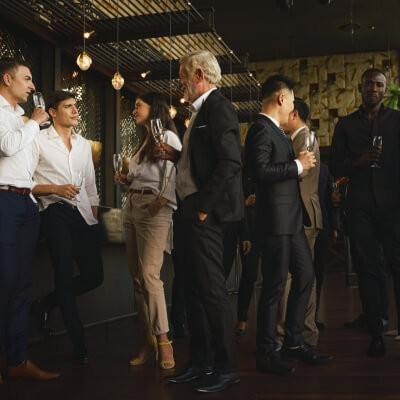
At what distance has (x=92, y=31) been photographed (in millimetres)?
5605

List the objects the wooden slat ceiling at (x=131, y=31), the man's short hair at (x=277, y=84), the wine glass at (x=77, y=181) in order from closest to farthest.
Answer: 1. the man's short hair at (x=277, y=84)
2. the wine glass at (x=77, y=181)
3. the wooden slat ceiling at (x=131, y=31)

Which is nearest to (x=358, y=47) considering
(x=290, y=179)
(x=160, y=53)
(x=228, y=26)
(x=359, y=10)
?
(x=359, y=10)

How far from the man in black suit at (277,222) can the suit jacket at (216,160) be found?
0.27m

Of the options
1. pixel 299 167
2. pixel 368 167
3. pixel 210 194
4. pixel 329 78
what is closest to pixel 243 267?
pixel 368 167

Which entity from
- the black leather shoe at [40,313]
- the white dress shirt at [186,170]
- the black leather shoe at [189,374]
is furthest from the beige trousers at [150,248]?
the black leather shoe at [40,313]

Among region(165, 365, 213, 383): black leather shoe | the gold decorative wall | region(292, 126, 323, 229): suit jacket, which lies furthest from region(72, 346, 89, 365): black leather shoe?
the gold decorative wall

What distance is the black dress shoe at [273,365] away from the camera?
271 cm

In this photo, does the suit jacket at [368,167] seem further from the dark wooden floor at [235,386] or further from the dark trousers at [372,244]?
the dark wooden floor at [235,386]

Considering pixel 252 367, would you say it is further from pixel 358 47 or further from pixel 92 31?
pixel 358 47

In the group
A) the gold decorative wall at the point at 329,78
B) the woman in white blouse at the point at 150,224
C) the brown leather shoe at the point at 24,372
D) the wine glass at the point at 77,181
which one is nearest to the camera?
the brown leather shoe at the point at 24,372

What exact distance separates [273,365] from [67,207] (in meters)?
1.31

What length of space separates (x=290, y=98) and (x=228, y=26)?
23.0ft

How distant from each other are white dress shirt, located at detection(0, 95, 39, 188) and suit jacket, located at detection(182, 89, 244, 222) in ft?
2.31

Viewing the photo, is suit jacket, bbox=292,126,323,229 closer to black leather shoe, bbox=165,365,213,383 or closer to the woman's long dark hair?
the woman's long dark hair
